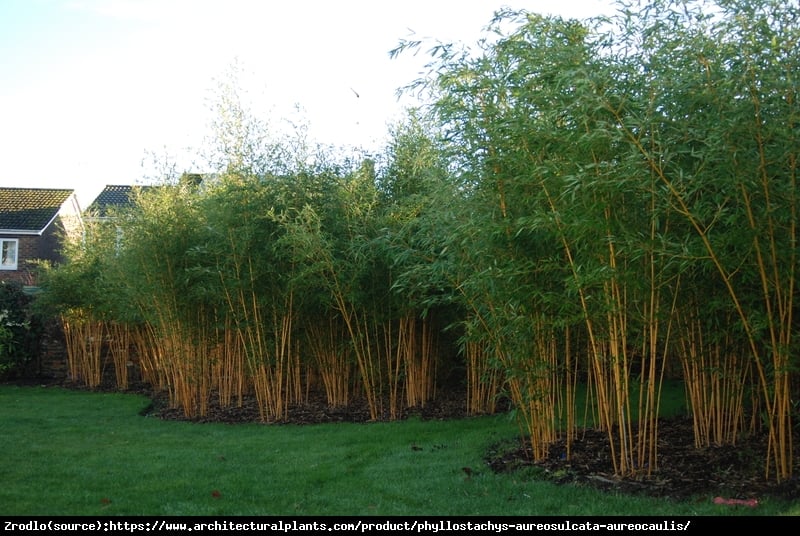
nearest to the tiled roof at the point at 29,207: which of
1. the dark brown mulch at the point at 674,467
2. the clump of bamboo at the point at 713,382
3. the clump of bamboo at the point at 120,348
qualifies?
the clump of bamboo at the point at 120,348

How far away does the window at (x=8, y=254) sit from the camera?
1969cm

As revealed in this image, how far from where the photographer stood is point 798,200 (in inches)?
139

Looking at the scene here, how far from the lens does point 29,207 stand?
66.8 ft

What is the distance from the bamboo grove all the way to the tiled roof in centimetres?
1359

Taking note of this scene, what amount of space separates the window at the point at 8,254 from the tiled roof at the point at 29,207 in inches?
17.0

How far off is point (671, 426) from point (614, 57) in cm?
310

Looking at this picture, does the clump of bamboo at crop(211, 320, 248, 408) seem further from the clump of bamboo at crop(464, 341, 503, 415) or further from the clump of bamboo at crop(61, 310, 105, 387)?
the clump of bamboo at crop(61, 310, 105, 387)

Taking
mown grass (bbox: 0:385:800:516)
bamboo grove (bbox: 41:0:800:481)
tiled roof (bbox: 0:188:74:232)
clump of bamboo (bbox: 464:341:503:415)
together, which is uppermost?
tiled roof (bbox: 0:188:74:232)

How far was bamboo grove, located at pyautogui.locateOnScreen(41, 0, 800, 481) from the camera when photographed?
11.9 feet

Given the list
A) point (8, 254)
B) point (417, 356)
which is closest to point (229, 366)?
point (417, 356)

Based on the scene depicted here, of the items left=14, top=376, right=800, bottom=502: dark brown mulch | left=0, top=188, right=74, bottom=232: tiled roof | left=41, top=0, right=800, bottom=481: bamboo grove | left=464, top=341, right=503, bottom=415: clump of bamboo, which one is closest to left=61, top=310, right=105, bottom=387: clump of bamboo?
left=41, top=0, right=800, bottom=481: bamboo grove

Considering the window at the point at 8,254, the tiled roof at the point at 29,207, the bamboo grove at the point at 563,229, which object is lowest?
the bamboo grove at the point at 563,229

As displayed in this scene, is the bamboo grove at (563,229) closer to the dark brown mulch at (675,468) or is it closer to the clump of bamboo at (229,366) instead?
the dark brown mulch at (675,468)
